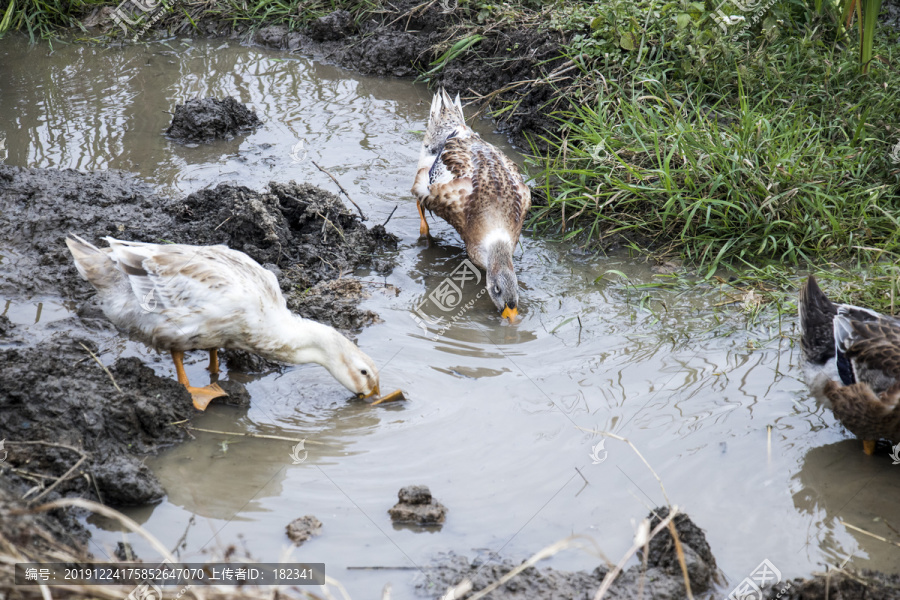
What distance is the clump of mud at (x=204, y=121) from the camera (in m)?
7.05

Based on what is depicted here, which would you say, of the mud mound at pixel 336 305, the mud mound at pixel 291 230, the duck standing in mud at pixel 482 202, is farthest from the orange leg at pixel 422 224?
the mud mound at pixel 336 305

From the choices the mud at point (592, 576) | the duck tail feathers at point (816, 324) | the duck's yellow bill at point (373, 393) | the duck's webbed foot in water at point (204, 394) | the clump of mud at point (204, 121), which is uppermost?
the clump of mud at point (204, 121)

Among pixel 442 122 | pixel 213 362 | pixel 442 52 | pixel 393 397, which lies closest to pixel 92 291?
pixel 213 362

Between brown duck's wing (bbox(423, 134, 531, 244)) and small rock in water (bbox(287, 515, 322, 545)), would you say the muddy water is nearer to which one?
small rock in water (bbox(287, 515, 322, 545))

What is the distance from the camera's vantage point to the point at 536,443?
3879 mm

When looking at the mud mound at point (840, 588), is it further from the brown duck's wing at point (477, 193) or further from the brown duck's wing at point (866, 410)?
the brown duck's wing at point (477, 193)

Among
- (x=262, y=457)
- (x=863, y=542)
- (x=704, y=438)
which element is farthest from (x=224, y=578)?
(x=863, y=542)

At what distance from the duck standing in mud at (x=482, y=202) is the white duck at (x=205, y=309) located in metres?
1.37

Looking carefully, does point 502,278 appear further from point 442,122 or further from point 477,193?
point 442,122

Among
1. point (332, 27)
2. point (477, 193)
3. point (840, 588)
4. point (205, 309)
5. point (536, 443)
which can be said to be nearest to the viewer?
point (840, 588)

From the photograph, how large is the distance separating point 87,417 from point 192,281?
90 cm

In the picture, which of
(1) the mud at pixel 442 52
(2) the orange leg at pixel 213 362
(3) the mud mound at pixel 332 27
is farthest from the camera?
(3) the mud mound at pixel 332 27

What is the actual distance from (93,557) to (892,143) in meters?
6.33

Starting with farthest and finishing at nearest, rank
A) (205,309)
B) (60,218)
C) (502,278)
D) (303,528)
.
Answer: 1. (60,218)
2. (502,278)
3. (205,309)
4. (303,528)
